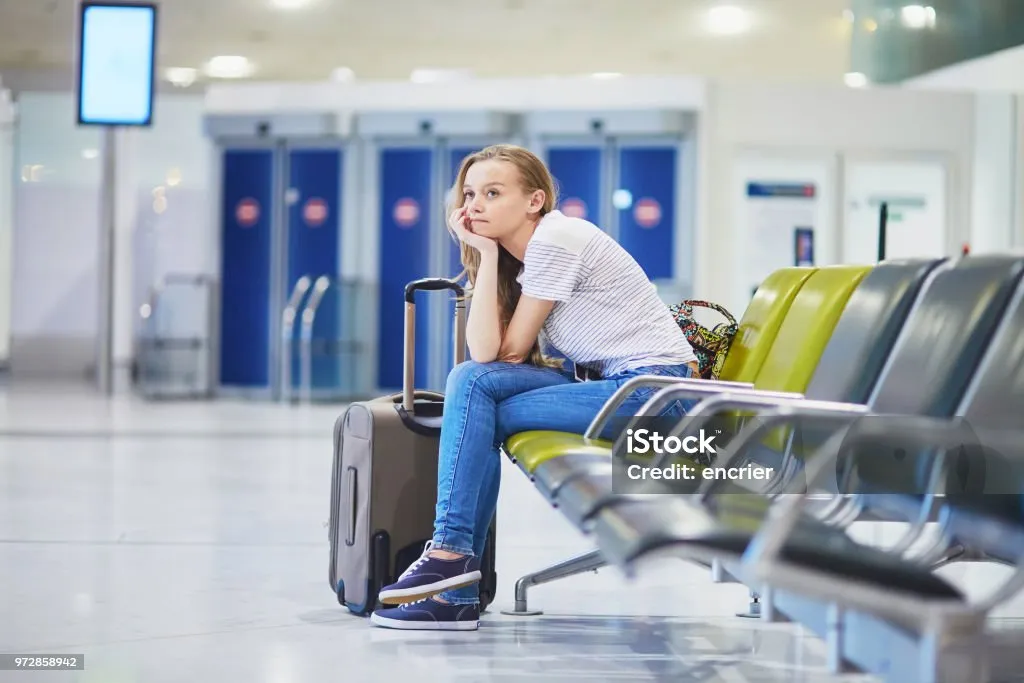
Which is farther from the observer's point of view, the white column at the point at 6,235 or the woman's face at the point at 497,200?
the white column at the point at 6,235

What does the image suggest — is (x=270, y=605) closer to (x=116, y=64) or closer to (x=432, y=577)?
(x=432, y=577)

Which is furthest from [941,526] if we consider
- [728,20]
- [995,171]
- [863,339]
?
[728,20]

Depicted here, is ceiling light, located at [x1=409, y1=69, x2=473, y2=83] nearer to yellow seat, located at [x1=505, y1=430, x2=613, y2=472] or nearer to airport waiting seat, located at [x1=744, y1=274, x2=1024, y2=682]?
yellow seat, located at [x1=505, y1=430, x2=613, y2=472]

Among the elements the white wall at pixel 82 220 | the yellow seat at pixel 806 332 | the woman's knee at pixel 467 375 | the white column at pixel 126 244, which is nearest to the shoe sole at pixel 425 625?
the woman's knee at pixel 467 375

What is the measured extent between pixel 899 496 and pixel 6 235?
16.1m

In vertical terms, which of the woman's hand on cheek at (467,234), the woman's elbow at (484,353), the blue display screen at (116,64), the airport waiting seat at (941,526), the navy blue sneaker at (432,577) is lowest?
the navy blue sneaker at (432,577)

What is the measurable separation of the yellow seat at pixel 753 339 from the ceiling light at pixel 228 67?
12244 millimetres

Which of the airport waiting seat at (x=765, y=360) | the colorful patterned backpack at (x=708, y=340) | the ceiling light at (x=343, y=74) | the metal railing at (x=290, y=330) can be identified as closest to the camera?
the airport waiting seat at (x=765, y=360)

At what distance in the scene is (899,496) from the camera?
2297 mm

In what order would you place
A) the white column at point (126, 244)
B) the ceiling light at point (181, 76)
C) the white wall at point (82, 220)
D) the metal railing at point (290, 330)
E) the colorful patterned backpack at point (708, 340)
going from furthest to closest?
the white wall at point (82, 220), the white column at point (126, 244), the ceiling light at point (181, 76), the metal railing at point (290, 330), the colorful patterned backpack at point (708, 340)

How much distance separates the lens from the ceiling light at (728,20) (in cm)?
1206

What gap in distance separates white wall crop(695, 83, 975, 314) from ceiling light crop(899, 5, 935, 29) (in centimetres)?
61

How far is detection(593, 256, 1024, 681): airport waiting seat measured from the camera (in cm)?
153

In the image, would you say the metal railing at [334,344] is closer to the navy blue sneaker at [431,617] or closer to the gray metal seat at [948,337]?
the navy blue sneaker at [431,617]
